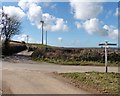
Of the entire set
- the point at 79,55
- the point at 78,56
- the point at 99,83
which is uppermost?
the point at 79,55

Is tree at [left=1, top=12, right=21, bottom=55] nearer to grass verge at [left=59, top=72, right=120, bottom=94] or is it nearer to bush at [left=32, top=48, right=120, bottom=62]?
bush at [left=32, top=48, right=120, bottom=62]

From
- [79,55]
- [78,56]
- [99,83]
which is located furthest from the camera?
[79,55]

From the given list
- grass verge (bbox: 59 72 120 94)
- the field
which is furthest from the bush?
grass verge (bbox: 59 72 120 94)

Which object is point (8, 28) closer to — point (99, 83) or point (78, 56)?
point (78, 56)

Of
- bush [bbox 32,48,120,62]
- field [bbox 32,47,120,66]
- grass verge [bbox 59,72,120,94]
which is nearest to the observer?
grass verge [bbox 59,72,120,94]

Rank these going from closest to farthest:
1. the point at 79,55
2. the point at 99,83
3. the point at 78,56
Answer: the point at 99,83 < the point at 78,56 < the point at 79,55

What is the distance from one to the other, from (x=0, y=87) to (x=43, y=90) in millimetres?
2979

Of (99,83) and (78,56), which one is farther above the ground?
(78,56)

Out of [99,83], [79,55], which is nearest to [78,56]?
[79,55]

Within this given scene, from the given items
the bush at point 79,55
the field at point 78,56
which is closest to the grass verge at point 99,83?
the field at point 78,56

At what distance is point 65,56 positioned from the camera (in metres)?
46.7

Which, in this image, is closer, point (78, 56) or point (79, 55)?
point (78, 56)

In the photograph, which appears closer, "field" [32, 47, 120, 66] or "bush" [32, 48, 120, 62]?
"field" [32, 47, 120, 66]

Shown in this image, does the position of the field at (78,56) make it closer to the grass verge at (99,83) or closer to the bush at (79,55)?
the bush at (79,55)
